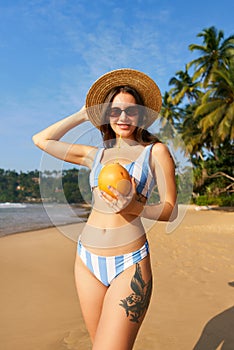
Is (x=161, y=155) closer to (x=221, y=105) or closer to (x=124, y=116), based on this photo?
(x=124, y=116)

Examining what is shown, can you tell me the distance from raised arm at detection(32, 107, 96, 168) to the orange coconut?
1.91 ft

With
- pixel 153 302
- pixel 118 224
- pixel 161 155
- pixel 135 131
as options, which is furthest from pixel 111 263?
pixel 153 302

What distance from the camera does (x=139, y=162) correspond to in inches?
76.2

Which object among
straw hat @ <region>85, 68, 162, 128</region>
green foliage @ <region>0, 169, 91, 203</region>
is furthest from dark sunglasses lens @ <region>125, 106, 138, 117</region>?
green foliage @ <region>0, 169, 91, 203</region>

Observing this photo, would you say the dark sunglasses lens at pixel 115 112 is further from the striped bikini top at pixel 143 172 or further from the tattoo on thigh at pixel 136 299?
the tattoo on thigh at pixel 136 299

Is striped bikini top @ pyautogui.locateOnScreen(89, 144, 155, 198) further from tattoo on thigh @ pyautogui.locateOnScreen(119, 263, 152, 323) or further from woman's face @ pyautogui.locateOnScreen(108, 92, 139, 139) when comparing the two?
tattoo on thigh @ pyautogui.locateOnScreen(119, 263, 152, 323)

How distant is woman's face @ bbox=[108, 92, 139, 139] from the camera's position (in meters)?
2.07

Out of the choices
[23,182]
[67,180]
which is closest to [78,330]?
[67,180]

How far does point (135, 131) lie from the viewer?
212 centimetres

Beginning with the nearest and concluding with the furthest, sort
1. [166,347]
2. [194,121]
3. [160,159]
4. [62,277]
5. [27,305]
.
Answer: [160,159], [166,347], [27,305], [62,277], [194,121]

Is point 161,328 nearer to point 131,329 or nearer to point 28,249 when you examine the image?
point 131,329

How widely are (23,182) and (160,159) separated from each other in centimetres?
8992

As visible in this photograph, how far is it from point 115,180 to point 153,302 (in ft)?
14.0

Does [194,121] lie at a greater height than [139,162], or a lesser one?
greater
